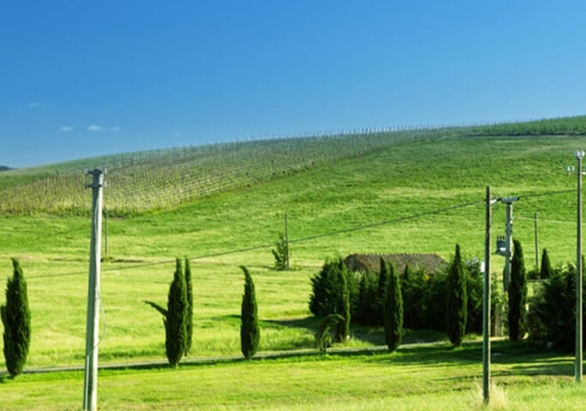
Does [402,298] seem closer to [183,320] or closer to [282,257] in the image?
[183,320]

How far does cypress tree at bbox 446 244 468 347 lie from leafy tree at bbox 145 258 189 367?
11.9 metres

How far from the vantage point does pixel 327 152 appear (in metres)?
152

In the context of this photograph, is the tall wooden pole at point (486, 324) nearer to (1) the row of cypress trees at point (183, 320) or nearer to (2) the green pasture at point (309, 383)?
(2) the green pasture at point (309, 383)

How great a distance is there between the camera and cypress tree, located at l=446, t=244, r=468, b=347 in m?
38.8

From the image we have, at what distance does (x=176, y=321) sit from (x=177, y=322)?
0.18 feet

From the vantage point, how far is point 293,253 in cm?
7938

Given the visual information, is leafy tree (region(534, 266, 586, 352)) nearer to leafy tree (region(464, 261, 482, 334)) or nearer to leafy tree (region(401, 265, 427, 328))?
leafy tree (region(464, 261, 482, 334))

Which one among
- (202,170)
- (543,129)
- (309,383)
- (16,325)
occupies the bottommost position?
(309,383)

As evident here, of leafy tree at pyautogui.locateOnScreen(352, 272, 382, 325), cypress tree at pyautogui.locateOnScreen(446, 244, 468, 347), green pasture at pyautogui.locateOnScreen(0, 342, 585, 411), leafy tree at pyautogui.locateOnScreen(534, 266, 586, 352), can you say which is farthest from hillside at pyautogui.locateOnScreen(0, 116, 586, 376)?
leafy tree at pyautogui.locateOnScreen(534, 266, 586, 352)

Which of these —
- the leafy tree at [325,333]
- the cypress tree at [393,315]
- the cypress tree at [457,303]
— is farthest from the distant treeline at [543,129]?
the leafy tree at [325,333]

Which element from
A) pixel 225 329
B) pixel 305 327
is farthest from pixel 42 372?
pixel 305 327

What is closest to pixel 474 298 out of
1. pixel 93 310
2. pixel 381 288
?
pixel 381 288

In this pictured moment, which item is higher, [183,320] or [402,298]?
[402,298]

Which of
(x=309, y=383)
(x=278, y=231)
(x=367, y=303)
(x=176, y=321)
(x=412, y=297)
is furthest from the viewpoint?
(x=278, y=231)
